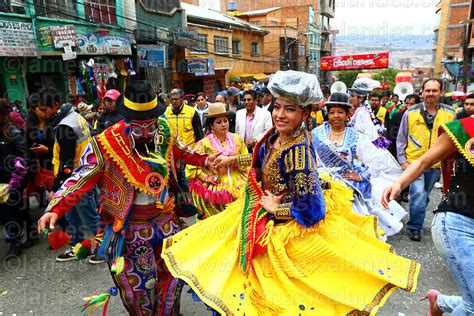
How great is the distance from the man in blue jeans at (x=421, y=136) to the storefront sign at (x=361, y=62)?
32713 mm

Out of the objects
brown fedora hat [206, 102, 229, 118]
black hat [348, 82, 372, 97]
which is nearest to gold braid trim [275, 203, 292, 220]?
brown fedora hat [206, 102, 229, 118]

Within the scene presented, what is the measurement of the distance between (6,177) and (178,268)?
10.2 ft

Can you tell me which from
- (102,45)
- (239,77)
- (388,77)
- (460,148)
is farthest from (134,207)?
(388,77)

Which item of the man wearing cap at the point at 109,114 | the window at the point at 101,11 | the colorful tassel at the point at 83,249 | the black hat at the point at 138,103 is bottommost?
the colorful tassel at the point at 83,249

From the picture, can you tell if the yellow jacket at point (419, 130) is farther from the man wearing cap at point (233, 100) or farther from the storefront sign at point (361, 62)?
the storefront sign at point (361, 62)

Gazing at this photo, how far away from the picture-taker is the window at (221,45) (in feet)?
71.4

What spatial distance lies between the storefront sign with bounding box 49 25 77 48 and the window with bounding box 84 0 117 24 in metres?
1.55

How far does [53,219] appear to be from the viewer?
2117mm

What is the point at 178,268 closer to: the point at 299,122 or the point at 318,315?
the point at 318,315

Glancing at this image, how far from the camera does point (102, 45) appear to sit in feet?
39.0

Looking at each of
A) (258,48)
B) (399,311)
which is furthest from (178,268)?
(258,48)

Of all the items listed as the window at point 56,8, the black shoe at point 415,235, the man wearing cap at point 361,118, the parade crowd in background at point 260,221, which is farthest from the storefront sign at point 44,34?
the black shoe at point 415,235

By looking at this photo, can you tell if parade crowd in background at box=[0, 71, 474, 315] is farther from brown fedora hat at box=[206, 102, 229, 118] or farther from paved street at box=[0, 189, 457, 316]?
brown fedora hat at box=[206, 102, 229, 118]

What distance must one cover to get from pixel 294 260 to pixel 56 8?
11.2m
